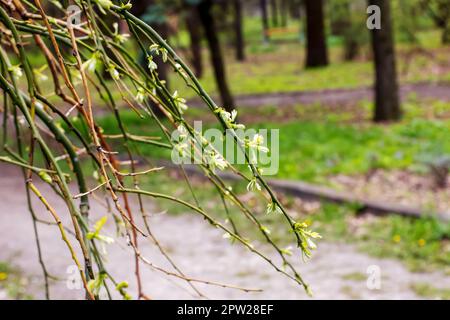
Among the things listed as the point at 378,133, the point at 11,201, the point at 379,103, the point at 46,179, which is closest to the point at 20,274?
the point at 11,201

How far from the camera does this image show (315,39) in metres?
18.5

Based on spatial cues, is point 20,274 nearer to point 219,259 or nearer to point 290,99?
point 219,259

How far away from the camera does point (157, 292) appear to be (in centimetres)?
438

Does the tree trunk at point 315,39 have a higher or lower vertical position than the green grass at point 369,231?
higher

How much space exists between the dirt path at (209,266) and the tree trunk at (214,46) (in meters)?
4.59

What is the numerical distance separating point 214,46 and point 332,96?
326 cm

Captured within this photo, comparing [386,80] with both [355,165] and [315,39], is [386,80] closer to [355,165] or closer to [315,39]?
[355,165]

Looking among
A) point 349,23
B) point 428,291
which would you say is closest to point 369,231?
point 428,291

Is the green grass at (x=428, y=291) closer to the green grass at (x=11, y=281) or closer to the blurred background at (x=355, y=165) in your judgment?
the blurred background at (x=355, y=165)

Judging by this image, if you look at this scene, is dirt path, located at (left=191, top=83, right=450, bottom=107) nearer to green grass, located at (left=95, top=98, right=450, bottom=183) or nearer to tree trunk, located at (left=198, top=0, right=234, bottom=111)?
tree trunk, located at (left=198, top=0, right=234, bottom=111)

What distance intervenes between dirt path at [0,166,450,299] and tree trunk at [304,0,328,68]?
13.0m

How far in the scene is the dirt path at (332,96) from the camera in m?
11.6

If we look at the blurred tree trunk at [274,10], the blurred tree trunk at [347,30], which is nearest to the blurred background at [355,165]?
the blurred tree trunk at [347,30]
